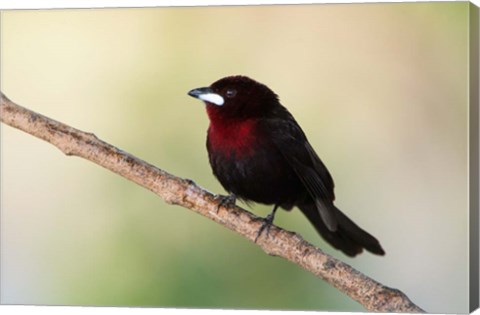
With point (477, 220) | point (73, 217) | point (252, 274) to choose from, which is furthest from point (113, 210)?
point (477, 220)

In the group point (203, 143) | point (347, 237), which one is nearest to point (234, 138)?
point (203, 143)

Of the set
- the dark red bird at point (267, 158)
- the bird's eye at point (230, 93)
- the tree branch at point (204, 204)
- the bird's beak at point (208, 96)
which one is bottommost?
the tree branch at point (204, 204)

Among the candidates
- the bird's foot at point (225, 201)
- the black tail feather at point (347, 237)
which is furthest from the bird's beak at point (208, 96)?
the black tail feather at point (347, 237)

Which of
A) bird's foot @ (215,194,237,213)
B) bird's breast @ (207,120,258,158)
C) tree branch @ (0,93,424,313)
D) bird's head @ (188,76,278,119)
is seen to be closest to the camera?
tree branch @ (0,93,424,313)

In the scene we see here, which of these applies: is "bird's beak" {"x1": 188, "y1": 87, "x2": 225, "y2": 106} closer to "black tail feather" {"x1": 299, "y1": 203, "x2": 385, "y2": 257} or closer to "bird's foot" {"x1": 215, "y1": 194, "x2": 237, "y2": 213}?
"bird's foot" {"x1": 215, "y1": 194, "x2": 237, "y2": 213}

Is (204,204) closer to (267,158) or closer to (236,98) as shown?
(267,158)

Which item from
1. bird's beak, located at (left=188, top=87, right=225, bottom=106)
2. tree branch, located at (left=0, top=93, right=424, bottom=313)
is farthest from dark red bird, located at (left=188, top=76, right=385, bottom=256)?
tree branch, located at (left=0, top=93, right=424, bottom=313)

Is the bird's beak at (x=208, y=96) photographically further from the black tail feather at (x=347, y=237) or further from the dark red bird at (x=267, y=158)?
the black tail feather at (x=347, y=237)

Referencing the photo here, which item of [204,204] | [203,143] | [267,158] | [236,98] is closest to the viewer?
[204,204]

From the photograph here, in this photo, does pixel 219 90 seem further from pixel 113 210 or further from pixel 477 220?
pixel 477 220
